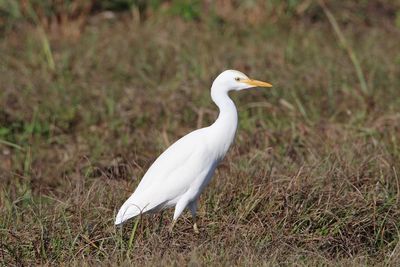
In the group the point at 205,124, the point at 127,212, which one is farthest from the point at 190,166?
the point at 205,124

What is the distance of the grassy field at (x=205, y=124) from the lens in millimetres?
4754

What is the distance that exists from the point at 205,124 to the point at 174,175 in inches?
100

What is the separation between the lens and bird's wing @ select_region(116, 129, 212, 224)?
477 centimetres

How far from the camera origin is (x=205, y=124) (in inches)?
289

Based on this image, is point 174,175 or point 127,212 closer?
point 127,212

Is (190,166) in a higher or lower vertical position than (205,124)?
higher

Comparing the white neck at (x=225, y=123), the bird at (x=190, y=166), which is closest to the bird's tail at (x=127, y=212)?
the bird at (x=190, y=166)

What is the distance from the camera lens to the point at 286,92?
767 centimetres

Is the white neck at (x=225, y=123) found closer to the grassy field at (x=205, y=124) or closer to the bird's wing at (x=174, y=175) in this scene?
the bird's wing at (x=174, y=175)

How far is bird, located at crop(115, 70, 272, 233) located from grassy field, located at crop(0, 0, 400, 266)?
14 centimetres

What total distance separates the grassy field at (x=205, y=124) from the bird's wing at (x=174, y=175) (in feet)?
0.43

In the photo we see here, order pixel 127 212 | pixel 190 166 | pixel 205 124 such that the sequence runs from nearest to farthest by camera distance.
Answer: pixel 127 212, pixel 190 166, pixel 205 124

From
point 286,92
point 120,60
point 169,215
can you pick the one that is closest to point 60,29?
point 120,60

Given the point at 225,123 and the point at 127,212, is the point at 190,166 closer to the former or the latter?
the point at 225,123
